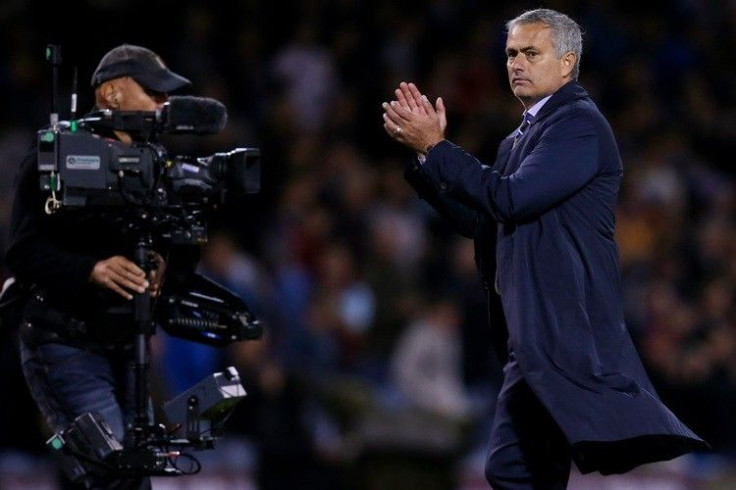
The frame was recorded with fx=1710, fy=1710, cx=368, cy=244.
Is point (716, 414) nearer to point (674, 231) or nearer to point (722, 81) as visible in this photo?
point (674, 231)

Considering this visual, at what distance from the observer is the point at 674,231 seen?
1144 centimetres

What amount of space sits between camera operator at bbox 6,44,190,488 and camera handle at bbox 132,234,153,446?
0.34 ft

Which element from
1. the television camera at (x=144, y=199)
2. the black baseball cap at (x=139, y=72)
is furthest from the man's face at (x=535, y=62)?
the black baseball cap at (x=139, y=72)

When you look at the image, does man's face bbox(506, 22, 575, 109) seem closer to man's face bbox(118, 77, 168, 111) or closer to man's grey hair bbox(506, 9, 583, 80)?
man's grey hair bbox(506, 9, 583, 80)

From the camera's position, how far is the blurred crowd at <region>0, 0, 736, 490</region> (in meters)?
9.65

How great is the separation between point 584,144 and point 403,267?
5256 millimetres

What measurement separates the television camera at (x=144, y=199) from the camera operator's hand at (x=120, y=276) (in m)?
0.04

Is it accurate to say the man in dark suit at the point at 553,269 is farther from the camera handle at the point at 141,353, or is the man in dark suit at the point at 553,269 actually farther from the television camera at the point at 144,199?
the camera handle at the point at 141,353

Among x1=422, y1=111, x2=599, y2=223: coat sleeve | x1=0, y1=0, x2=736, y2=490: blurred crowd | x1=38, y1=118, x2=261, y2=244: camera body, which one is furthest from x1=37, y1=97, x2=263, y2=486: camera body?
x1=0, y1=0, x2=736, y2=490: blurred crowd

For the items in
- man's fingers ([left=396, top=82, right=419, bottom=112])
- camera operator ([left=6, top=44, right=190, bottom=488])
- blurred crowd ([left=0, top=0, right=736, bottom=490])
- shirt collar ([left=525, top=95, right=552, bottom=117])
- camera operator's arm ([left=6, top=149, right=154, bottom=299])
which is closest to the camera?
man's fingers ([left=396, top=82, right=419, bottom=112])

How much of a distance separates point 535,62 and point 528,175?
44 cm

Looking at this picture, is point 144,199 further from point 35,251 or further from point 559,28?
point 559,28

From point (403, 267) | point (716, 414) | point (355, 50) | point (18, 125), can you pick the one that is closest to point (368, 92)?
point (355, 50)

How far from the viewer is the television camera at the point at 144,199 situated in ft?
18.7
